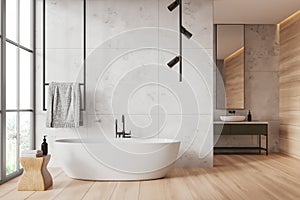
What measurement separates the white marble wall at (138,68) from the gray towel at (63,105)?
9.8 inches

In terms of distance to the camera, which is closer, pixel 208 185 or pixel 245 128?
pixel 208 185

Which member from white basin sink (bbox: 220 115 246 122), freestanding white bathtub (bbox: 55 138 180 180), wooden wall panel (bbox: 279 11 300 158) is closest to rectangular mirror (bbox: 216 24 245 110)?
white basin sink (bbox: 220 115 246 122)

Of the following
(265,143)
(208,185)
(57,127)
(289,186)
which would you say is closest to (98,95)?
(57,127)

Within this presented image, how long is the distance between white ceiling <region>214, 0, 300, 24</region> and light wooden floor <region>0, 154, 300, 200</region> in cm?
263

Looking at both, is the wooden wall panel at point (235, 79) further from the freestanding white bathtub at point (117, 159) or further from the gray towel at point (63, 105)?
the freestanding white bathtub at point (117, 159)

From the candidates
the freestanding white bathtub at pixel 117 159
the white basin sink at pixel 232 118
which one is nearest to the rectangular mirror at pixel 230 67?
the white basin sink at pixel 232 118

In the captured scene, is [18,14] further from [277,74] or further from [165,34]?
[277,74]

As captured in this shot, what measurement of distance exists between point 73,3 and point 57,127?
6.15 feet

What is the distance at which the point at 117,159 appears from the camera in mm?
5539

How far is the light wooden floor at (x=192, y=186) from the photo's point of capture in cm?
469

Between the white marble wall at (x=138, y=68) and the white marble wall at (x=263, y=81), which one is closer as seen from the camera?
the white marble wall at (x=138, y=68)

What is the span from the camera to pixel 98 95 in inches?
268

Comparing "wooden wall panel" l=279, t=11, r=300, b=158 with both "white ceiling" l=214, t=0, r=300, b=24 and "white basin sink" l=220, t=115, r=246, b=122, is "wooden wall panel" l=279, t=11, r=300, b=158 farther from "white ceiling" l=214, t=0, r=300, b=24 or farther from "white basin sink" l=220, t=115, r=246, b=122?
"white basin sink" l=220, t=115, r=246, b=122

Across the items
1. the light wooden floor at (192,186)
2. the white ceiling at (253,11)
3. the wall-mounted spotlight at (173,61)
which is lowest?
the light wooden floor at (192,186)
